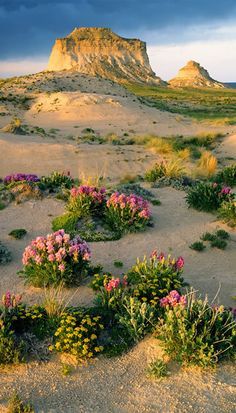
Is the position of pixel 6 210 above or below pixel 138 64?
below

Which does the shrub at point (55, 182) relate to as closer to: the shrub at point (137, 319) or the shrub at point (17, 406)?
the shrub at point (137, 319)

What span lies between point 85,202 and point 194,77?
144195mm

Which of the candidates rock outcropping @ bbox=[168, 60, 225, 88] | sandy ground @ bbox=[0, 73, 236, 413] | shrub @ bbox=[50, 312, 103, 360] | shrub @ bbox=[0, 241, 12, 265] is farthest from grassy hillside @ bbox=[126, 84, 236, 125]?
shrub @ bbox=[50, 312, 103, 360]

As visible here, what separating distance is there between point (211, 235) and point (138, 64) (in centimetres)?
12188

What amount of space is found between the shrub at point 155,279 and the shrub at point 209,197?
188 inches

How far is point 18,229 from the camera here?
36.3 feet

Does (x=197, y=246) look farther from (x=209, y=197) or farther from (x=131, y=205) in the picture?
(x=209, y=197)

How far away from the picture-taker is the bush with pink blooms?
7891mm

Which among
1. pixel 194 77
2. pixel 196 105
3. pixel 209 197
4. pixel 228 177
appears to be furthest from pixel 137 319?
pixel 194 77

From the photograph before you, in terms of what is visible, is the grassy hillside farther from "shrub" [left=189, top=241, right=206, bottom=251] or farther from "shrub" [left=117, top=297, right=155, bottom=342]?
"shrub" [left=117, top=297, right=155, bottom=342]

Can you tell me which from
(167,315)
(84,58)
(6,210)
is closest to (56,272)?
(167,315)

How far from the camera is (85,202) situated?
11.4 m

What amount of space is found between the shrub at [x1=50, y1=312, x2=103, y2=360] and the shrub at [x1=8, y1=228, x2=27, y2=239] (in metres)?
4.58

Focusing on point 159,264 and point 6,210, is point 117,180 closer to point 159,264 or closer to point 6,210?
point 6,210
